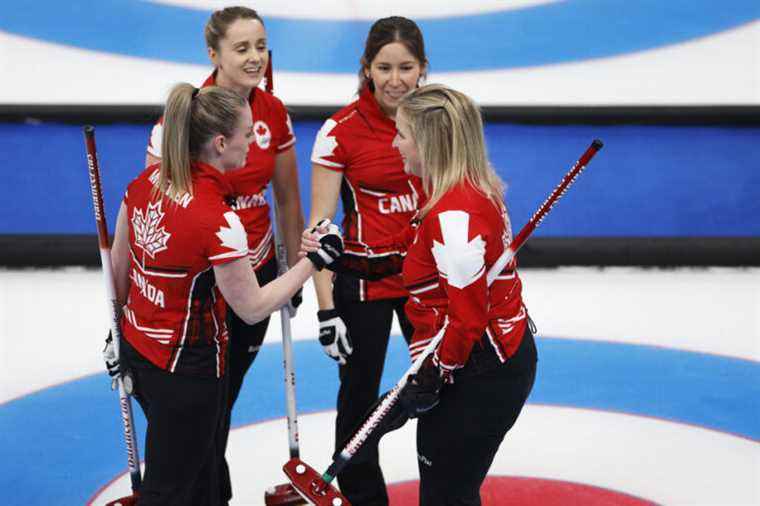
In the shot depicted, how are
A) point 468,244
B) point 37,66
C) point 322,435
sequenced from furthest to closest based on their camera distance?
point 37,66
point 322,435
point 468,244

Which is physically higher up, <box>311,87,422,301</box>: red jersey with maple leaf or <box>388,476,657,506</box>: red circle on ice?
<box>311,87,422,301</box>: red jersey with maple leaf

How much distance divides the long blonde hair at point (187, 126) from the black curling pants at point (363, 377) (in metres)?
0.85

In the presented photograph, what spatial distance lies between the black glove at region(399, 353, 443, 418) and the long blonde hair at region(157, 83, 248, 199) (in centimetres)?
72

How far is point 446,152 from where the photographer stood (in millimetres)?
2529

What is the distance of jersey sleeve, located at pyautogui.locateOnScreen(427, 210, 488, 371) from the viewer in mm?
2412

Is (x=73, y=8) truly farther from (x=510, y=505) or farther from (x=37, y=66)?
(x=510, y=505)

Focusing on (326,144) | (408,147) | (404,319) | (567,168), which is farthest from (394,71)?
(567,168)

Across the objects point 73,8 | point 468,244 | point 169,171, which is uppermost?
point 73,8

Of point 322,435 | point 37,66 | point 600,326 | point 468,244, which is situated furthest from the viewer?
point 37,66

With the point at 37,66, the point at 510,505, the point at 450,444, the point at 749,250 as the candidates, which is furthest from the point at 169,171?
the point at 37,66

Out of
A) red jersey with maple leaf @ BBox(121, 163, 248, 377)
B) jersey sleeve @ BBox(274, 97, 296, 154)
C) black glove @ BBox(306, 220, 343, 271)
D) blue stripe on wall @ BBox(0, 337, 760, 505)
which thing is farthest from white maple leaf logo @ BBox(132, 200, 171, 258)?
blue stripe on wall @ BBox(0, 337, 760, 505)

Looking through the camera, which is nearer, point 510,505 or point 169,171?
point 169,171

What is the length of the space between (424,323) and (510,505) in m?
1.14

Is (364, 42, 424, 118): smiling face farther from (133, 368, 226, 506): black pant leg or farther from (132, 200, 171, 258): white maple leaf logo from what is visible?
(133, 368, 226, 506): black pant leg
